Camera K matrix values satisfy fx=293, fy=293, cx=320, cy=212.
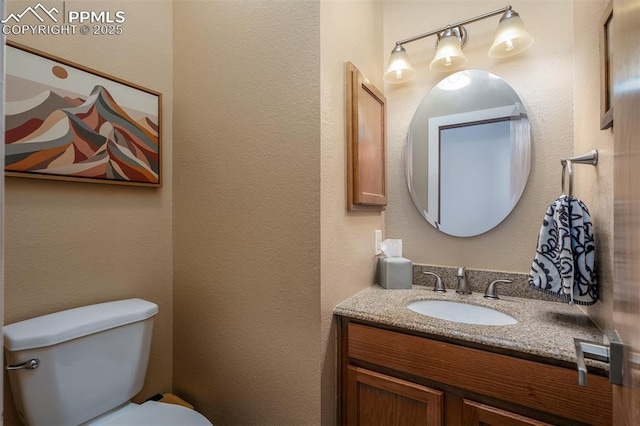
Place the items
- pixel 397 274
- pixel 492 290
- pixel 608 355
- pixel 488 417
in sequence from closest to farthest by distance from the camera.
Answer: pixel 608 355 → pixel 488 417 → pixel 492 290 → pixel 397 274

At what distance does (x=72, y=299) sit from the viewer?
3.86 feet

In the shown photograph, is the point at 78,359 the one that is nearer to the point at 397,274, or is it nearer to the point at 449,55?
the point at 397,274

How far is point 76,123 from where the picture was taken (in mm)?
1181

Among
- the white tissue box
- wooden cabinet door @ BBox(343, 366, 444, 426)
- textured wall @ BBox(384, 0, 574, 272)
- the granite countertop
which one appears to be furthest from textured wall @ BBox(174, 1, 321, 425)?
textured wall @ BBox(384, 0, 574, 272)

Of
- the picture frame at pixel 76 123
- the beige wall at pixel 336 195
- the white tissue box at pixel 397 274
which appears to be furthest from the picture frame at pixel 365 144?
the picture frame at pixel 76 123

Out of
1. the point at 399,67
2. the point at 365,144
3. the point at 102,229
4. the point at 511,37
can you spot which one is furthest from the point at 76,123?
the point at 511,37

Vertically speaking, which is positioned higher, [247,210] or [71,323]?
[247,210]

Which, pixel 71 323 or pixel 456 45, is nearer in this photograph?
pixel 71 323

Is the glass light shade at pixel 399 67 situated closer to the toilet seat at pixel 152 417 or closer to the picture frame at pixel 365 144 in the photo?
the picture frame at pixel 365 144

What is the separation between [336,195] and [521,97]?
992 millimetres

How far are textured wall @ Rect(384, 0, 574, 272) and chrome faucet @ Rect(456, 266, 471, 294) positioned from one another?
0.09m

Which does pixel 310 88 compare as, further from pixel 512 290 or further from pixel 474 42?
pixel 512 290

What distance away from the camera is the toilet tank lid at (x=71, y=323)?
36.3 inches

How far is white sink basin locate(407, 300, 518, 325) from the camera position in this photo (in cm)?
118
